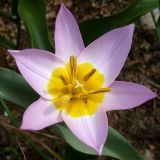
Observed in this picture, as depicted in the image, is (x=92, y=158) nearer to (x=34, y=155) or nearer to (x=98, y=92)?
(x=98, y=92)

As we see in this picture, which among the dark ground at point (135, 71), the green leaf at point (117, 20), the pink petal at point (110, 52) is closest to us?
the pink petal at point (110, 52)

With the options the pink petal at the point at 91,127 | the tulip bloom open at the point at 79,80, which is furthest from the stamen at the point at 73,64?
the pink petal at the point at 91,127

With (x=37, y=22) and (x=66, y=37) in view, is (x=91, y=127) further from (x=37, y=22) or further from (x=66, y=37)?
(x=37, y=22)

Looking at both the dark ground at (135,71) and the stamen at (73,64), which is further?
the dark ground at (135,71)

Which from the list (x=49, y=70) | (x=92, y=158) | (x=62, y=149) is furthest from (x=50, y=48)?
(x=62, y=149)

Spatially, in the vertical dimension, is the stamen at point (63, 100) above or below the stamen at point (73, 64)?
below

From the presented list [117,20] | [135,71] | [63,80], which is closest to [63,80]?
[63,80]

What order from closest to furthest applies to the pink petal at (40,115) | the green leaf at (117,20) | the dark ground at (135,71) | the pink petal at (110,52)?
the pink petal at (40,115)
the pink petal at (110,52)
the green leaf at (117,20)
the dark ground at (135,71)

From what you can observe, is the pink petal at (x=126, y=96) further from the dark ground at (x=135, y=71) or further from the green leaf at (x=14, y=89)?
the dark ground at (x=135, y=71)

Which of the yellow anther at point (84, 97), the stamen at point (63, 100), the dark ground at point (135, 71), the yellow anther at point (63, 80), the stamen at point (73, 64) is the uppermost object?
the stamen at point (73, 64)
